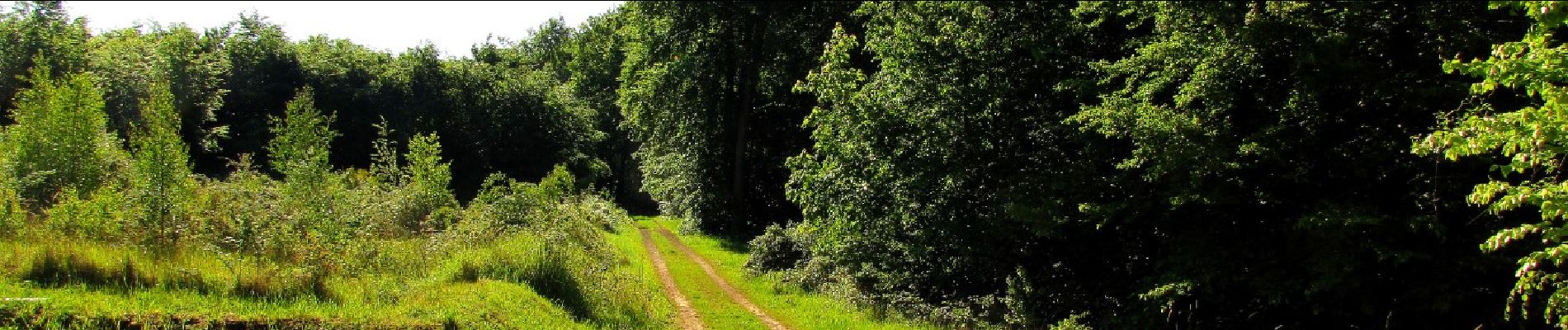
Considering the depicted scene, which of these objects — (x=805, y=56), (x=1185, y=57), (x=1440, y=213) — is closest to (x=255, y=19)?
(x=805, y=56)

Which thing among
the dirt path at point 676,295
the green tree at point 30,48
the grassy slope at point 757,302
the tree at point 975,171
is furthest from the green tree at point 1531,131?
the green tree at point 30,48

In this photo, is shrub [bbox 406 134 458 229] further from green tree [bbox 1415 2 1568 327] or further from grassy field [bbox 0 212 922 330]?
green tree [bbox 1415 2 1568 327]

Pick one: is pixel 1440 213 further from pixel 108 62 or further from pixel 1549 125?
pixel 108 62

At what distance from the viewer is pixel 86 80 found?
12.9m

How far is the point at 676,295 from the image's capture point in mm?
17484

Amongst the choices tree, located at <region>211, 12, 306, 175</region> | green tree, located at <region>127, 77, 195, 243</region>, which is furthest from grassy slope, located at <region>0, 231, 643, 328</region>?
tree, located at <region>211, 12, 306, 175</region>

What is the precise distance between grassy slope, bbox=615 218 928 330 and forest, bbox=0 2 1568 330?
0.15 metres

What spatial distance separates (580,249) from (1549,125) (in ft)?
45.3

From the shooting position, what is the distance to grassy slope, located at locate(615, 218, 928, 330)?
15.0m

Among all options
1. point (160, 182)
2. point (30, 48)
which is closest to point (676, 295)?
point (160, 182)

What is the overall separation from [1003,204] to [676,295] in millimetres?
7170

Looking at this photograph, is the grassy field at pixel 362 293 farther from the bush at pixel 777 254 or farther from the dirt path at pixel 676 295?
the bush at pixel 777 254

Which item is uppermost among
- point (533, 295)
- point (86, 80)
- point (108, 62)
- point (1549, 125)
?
point (108, 62)

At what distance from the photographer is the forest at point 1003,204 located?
10406 mm
